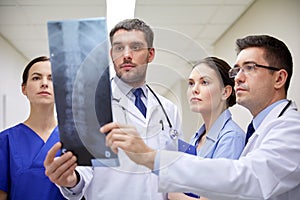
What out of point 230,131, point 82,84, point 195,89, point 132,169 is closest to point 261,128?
point 230,131

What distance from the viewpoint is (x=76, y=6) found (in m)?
3.00

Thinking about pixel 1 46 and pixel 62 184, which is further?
pixel 1 46

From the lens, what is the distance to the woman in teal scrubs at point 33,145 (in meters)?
1.43

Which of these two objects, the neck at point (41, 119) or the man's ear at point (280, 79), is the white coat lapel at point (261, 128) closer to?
the man's ear at point (280, 79)

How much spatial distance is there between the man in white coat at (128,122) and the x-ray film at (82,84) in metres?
0.05

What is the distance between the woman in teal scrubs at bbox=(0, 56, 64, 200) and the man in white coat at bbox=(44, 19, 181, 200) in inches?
10.7

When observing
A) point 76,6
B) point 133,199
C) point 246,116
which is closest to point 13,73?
point 76,6

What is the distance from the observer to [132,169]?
3.55 ft

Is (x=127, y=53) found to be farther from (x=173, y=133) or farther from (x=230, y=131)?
(x=230, y=131)

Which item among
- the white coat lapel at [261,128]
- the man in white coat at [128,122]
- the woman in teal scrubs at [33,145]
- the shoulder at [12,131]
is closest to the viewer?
the man in white coat at [128,122]

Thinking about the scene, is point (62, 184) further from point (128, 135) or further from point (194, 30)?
point (194, 30)

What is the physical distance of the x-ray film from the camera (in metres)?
0.83

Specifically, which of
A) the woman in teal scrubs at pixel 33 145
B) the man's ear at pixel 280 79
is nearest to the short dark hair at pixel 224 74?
the man's ear at pixel 280 79

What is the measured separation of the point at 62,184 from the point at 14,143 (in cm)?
51
